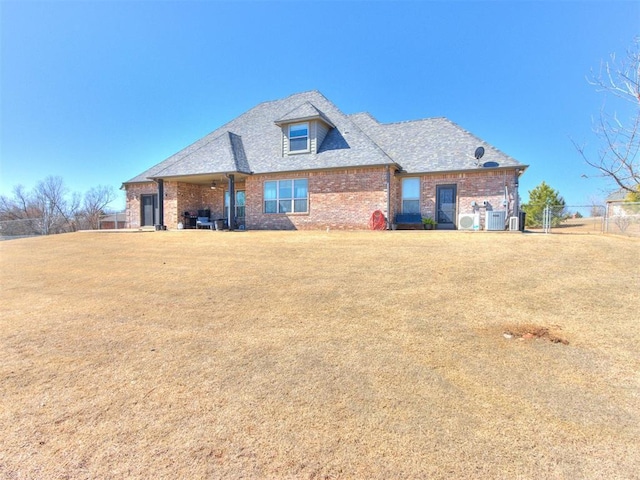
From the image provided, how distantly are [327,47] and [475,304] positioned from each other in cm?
1632

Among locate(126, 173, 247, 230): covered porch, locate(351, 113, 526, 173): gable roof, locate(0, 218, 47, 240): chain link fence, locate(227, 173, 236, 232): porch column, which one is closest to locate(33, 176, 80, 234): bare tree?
locate(0, 218, 47, 240): chain link fence

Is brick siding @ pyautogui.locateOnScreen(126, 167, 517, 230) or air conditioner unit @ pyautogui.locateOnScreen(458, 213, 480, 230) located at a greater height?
brick siding @ pyautogui.locateOnScreen(126, 167, 517, 230)

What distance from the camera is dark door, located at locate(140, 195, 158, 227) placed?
20719 mm

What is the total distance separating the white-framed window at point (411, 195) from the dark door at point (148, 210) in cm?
1501

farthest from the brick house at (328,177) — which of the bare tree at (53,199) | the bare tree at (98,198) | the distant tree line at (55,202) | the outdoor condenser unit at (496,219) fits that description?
the bare tree at (98,198)

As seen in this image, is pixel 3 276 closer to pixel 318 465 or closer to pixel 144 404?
pixel 144 404

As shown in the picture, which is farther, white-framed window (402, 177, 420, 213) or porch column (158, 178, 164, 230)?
porch column (158, 178, 164, 230)

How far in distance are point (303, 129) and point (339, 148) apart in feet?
7.82

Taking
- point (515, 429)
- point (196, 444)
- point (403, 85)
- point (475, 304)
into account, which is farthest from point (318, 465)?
point (403, 85)

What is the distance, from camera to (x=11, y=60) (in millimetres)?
13070

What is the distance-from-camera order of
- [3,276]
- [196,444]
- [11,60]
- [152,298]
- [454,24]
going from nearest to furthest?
1. [196,444]
2. [152,298]
3. [3,276]
4. [11,60]
5. [454,24]

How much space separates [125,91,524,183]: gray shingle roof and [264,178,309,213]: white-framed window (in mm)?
759

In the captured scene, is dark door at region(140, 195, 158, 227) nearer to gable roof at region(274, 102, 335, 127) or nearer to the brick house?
the brick house

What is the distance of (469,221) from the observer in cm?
1519
